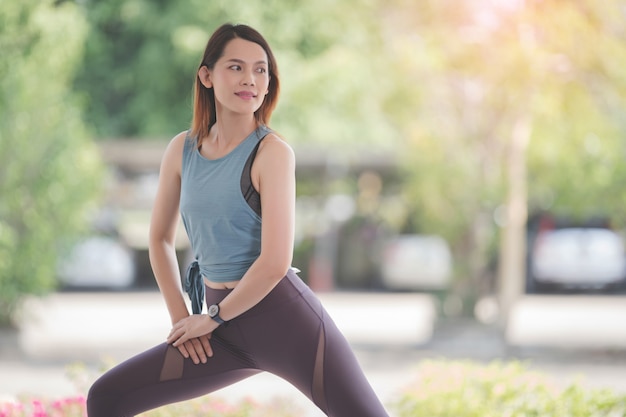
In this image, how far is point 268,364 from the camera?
9.66 ft

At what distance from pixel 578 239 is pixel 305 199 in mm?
6243

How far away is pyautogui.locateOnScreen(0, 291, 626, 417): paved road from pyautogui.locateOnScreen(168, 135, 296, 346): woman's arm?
5.38m

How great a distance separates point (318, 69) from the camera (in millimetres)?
18672

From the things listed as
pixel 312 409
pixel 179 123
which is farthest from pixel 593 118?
pixel 179 123

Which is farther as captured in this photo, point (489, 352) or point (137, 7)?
point (137, 7)

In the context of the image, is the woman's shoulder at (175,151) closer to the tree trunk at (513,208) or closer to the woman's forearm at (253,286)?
the woman's forearm at (253,286)

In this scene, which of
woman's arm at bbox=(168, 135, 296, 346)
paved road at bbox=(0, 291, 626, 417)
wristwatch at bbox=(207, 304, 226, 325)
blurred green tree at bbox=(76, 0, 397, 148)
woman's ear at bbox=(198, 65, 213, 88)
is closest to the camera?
woman's arm at bbox=(168, 135, 296, 346)

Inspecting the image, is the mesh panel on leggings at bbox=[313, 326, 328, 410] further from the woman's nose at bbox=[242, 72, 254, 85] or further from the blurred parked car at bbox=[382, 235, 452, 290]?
the blurred parked car at bbox=[382, 235, 452, 290]

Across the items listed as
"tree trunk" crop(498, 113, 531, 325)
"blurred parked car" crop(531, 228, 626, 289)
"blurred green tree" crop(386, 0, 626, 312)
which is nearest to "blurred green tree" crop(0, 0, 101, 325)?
"blurred green tree" crop(386, 0, 626, 312)

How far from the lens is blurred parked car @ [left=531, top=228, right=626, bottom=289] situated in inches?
846

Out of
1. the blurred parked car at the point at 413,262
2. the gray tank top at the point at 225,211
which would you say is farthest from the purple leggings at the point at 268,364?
the blurred parked car at the point at 413,262

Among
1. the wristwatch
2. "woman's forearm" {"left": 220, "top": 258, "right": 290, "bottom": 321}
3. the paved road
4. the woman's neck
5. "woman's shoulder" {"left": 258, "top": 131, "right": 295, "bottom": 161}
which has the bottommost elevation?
the paved road

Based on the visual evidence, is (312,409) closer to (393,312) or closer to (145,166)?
(393,312)

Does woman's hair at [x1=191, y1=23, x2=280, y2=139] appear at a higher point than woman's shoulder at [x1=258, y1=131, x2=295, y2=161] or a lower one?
higher
